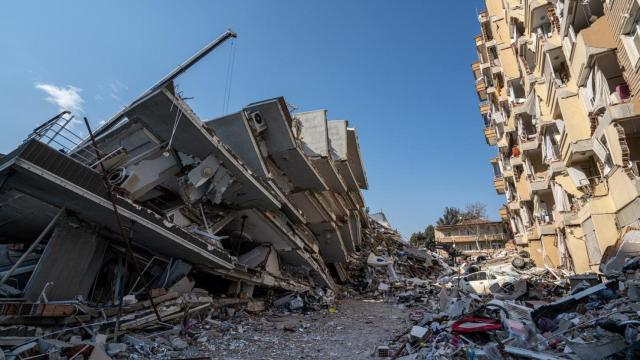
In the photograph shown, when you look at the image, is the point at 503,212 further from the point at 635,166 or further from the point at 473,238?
the point at 635,166

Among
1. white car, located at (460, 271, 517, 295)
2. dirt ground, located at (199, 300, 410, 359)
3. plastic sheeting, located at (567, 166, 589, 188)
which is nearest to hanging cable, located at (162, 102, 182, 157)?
dirt ground, located at (199, 300, 410, 359)

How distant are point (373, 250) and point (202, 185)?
19.5 meters

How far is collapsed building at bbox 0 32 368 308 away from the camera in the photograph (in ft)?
22.4

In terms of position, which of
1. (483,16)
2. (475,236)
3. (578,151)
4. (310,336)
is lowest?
(310,336)

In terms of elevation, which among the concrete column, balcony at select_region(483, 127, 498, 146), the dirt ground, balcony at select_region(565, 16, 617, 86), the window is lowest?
the dirt ground

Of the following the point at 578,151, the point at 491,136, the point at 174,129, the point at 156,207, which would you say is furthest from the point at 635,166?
the point at 491,136

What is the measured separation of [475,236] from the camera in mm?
44875

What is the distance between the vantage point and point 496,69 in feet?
86.6

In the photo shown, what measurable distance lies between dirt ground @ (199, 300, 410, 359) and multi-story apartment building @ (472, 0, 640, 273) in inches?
325

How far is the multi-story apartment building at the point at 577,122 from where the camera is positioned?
10.3 metres

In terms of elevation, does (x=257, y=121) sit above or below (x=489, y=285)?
above

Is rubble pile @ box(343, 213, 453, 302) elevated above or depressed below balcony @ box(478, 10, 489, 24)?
below

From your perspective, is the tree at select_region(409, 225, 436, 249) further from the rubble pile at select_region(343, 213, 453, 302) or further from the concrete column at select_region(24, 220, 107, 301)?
the concrete column at select_region(24, 220, 107, 301)

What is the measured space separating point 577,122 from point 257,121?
511 inches
